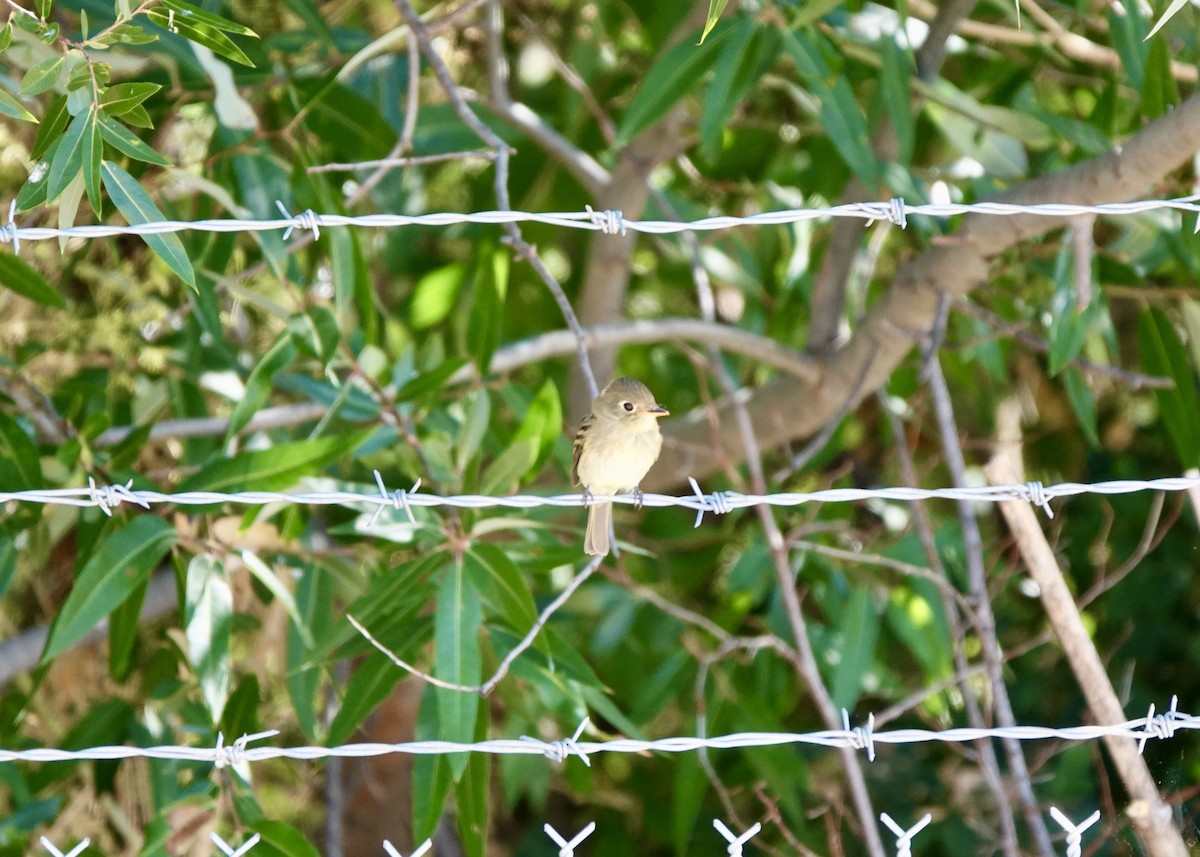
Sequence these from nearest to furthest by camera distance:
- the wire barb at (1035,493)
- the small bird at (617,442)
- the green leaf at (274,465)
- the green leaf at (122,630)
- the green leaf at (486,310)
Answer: the wire barb at (1035,493) < the green leaf at (274,465) < the green leaf at (122,630) < the small bird at (617,442) < the green leaf at (486,310)

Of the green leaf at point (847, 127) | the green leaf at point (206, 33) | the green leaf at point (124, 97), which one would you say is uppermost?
the green leaf at point (206, 33)

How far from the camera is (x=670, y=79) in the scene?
12.0 ft

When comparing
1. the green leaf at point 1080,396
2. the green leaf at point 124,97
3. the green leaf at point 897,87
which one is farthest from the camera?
the green leaf at point 1080,396

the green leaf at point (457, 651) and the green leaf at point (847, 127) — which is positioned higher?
the green leaf at point (847, 127)

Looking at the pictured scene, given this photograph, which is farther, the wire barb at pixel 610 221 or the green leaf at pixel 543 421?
the green leaf at pixel 543 421

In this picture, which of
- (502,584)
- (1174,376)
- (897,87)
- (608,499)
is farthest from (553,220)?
(1174,376)

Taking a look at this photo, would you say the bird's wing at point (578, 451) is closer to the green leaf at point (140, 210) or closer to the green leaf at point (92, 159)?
the green leaf at point (140, 210)

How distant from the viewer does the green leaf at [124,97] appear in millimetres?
2250

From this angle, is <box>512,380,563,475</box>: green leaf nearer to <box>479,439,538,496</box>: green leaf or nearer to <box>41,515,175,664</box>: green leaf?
<box>479,439,538,496</box>: green leaf

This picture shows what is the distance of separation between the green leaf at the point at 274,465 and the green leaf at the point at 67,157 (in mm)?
829

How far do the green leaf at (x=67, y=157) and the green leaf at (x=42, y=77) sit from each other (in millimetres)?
69

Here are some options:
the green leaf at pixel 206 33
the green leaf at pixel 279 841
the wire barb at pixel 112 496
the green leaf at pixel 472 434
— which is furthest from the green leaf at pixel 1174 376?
the wire barb at pixel 112 496

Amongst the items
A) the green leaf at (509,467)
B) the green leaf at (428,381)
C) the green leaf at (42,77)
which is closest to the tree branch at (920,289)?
the green leaf at (509,467)

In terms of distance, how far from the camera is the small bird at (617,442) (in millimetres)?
3369
